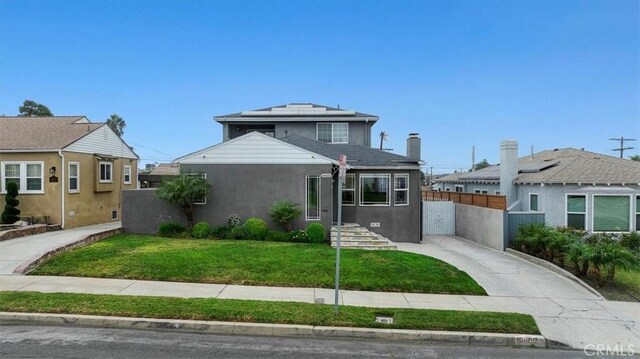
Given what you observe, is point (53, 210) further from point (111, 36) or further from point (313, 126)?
point (313, 126)

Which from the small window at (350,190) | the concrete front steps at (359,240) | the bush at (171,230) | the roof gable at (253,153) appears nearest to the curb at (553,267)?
the concrete front steps at (359,240)

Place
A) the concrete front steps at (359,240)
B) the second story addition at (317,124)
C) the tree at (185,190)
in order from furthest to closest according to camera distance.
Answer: the second story addition at (317,124)
the tree at (185,190)
the concrete front steps at (359,240)

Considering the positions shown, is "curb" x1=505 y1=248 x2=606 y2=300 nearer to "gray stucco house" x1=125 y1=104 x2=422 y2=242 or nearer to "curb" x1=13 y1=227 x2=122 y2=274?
"gray stucco house" x1=125 y1=104 x2=422 y2=242

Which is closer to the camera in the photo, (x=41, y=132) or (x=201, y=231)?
(x=201, y=231)

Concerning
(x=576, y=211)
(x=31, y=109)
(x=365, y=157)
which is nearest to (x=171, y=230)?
(x=365, y=157)

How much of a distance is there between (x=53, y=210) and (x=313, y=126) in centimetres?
1492

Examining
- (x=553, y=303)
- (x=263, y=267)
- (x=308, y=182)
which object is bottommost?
(x=553, y=303)

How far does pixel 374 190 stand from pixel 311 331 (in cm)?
1108

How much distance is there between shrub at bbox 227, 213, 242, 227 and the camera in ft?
49.3

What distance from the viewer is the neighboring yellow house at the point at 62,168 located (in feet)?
54.4

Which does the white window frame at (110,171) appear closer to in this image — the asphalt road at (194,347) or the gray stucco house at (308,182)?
the gray stucco house at (308,182)

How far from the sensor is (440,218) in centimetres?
1991

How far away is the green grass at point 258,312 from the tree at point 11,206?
10.9 metres

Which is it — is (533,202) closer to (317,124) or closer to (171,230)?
(317,124)
